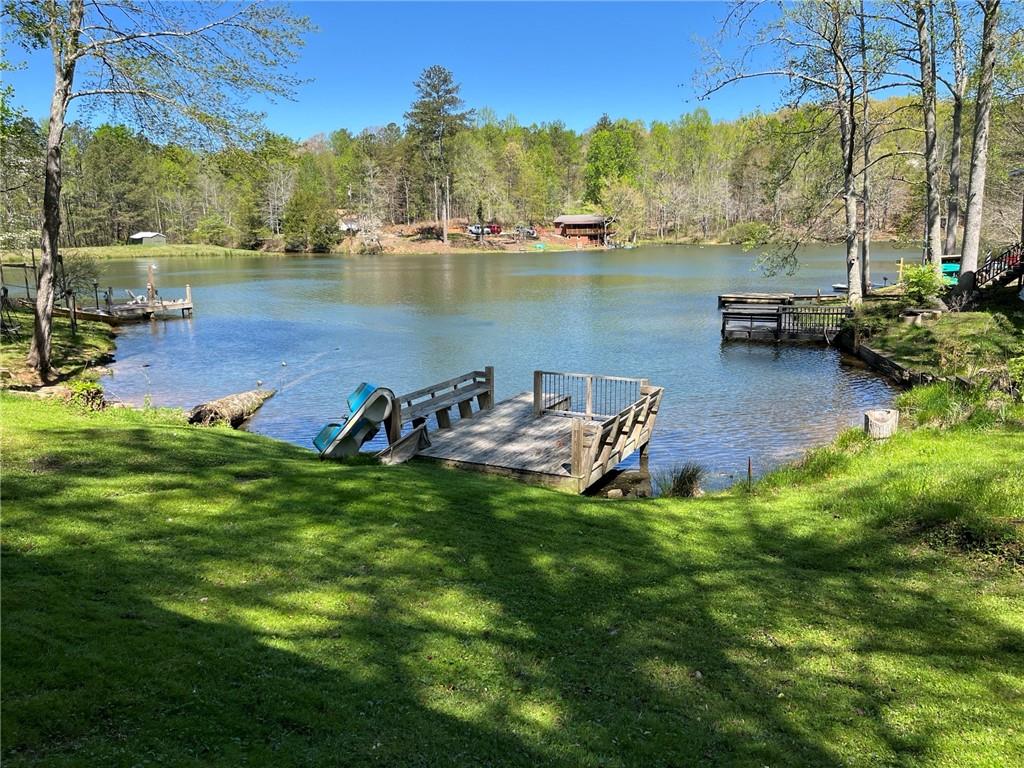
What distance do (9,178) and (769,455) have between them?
37419 mm

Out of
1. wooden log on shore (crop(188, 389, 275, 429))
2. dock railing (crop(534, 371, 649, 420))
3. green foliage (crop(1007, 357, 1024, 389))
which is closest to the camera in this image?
green foliage (crop(1007, 357, 1024, 389))

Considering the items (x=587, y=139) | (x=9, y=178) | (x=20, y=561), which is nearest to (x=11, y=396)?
(x=20, y=561)

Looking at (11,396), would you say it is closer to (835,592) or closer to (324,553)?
(324,553)

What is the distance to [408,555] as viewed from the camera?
24.3 feet

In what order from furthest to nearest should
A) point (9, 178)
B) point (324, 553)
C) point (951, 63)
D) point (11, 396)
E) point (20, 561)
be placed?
point (9, 178) → point (951, 63) → point (11, 396) → point (324, 553) → point (20, 561)

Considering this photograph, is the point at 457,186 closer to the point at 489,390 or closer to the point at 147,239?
the point at 147,239

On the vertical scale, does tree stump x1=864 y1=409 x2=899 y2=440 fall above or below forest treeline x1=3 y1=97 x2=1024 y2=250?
below

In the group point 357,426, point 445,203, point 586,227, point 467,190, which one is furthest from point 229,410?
point 586,227

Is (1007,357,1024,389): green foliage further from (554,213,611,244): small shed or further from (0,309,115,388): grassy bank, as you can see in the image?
(554,213,611,244): small shed

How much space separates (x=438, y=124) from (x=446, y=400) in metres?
107

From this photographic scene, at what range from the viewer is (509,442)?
1524 centimetres

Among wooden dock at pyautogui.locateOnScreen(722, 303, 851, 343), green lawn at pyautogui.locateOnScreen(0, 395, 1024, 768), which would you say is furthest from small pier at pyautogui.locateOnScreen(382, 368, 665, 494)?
wooden dock at pyautogui.locateOnScreen(722, 303, 851, 343)

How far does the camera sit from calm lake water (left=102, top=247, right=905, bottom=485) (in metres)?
19.8

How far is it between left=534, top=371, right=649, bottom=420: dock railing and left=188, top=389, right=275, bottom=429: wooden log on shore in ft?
26.8
